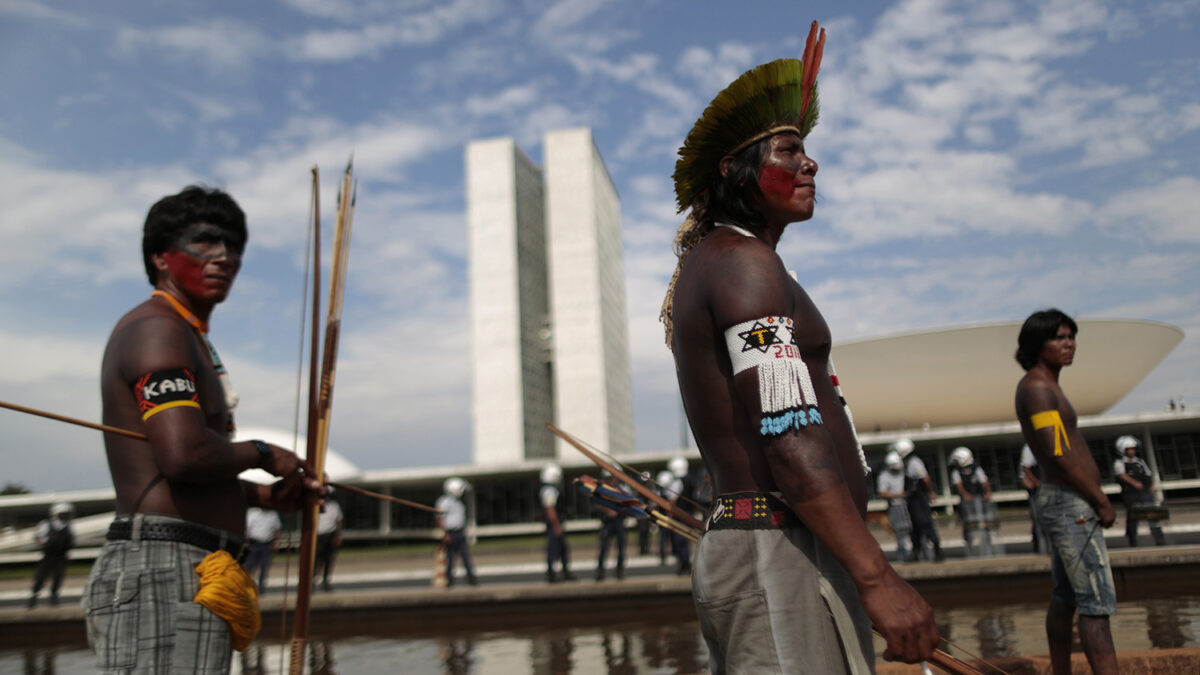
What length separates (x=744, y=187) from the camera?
206cm

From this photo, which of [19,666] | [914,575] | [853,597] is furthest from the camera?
[914,575]

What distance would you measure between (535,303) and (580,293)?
6.48 m

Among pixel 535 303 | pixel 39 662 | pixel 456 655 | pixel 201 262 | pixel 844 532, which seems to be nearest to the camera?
pixel 844 532

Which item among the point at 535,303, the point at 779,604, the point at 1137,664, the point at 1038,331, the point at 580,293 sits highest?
the point at 535,303

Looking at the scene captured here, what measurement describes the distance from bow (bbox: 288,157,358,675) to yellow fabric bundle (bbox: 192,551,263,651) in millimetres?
170

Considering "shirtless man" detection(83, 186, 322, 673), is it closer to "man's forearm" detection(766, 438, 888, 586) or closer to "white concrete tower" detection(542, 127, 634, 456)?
"man's forearm" detection(766, 438, 888, 586)

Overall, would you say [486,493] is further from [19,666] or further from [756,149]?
[756,149]

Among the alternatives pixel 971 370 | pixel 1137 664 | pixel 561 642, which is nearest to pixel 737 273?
pixel 1137 664

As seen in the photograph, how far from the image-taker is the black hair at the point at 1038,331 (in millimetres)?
4219

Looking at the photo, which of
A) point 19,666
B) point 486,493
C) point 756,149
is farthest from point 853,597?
point 486,493

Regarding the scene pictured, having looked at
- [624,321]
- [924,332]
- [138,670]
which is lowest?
[138,670]

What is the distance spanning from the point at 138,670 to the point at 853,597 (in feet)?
5.45

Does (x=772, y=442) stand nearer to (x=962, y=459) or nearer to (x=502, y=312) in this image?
(x=962, y=459)

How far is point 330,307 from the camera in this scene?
8.04ft
